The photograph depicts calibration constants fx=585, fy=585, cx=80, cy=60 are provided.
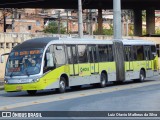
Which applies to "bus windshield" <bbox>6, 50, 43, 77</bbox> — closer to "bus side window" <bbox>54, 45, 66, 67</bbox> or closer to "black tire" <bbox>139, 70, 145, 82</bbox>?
"bus side window" <bbox>54, 45, 66, 67</bbox>

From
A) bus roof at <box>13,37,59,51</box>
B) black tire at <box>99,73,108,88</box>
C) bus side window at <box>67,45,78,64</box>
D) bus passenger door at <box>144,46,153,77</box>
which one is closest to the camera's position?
bus roof at <box>13,37,59,51</box>

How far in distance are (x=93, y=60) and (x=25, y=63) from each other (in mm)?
5613

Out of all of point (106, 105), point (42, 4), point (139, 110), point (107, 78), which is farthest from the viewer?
point (42, 4)

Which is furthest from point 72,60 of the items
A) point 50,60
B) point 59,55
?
point 50,60

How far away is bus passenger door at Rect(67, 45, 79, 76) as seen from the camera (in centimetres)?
2956

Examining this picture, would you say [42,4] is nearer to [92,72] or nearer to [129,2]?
[129,2]

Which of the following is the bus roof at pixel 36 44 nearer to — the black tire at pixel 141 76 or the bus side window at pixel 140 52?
the bus side window at pixel 140 52

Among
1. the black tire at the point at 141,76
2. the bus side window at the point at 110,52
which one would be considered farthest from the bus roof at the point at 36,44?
the black tire at the point at 141,76

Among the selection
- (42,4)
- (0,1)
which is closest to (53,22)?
(42,4)

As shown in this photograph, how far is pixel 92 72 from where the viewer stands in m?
31.9

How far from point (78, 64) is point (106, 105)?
398 inches

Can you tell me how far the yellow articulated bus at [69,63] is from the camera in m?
27.3

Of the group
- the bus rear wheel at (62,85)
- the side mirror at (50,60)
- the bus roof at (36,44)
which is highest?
the bus roof at (36,44)

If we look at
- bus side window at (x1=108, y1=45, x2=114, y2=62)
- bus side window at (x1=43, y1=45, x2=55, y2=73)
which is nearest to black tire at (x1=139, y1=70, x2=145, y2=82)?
bus side window at (x1=108, y1=45, x2=114, y2=62)
